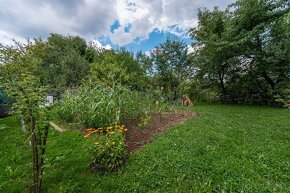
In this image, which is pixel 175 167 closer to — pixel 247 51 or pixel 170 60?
pixel 247 51

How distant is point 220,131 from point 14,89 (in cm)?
388

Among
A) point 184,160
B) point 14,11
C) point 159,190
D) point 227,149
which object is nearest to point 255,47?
point 227,149

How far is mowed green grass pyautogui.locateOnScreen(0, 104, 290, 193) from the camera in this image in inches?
74.0

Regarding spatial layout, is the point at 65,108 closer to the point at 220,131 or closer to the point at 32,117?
the point at 32,117

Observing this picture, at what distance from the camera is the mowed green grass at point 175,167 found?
1.88 meters

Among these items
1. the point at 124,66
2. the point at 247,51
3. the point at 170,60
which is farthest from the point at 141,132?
the point at 170,60

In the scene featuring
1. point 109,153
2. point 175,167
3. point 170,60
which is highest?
point 170,60

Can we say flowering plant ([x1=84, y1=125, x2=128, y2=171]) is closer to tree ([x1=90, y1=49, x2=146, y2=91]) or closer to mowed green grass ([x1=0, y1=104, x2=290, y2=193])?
mowed green grass ([x1=0, y1=104, x2=290, y2=193])

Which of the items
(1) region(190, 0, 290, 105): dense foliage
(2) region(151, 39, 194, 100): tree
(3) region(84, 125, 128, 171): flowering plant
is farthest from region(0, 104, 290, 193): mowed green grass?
(2) region(151, 39, 194, 100): tree

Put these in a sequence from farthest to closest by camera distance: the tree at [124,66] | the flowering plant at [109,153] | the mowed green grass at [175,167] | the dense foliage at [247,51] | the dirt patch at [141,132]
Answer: the tree at [124,66], the dense foliage at [247,51], the dirt patch at [141,132], the flowering plant at [109,153], the mowed green grass at [175,167]

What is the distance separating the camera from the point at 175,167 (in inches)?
86.9

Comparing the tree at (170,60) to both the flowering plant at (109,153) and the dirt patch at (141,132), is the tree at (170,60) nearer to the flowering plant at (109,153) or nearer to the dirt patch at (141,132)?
the dirt patch at (141,132)

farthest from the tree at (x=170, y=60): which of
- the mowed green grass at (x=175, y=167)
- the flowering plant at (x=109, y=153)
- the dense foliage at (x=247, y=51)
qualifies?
the flowering plant at (x=109, y=153)

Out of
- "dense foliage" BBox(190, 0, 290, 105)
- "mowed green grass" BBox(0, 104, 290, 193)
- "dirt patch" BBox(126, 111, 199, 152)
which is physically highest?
"dense foliage" BBox(190, 0, 290, 105)
